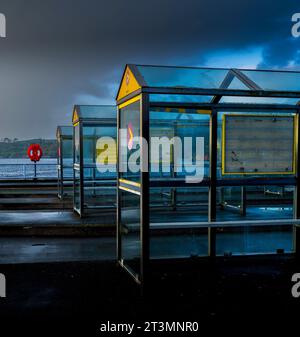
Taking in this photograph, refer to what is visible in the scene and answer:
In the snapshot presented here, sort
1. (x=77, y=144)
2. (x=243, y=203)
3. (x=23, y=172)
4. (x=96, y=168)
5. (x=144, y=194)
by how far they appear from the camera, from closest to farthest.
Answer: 1. (x=144, y=194)
2. (x=243, y=203)
3. (x=77, y=144)
4. (x=96, y=168)
5. (x=23, y=172)

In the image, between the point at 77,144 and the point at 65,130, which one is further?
the point at 65,130

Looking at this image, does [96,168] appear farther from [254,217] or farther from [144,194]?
[144,194]

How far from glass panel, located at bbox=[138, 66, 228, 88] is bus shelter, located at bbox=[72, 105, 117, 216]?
418cm

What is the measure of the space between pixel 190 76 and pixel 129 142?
1326 millimetres

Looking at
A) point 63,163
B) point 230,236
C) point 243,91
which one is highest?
point 243,91

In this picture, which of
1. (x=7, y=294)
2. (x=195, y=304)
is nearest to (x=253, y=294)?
(x=195, y=304)

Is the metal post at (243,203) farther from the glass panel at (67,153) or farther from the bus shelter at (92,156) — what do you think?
A: the glass panel at (67,153)

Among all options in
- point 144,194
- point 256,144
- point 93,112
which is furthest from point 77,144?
point 144,194

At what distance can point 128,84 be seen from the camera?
546 centimetres

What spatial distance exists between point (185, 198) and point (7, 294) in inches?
343

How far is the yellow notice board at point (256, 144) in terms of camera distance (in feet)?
19.7

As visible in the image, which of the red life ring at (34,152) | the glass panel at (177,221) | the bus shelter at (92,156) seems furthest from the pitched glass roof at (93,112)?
the red life ring at (34,152)
